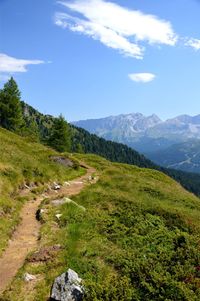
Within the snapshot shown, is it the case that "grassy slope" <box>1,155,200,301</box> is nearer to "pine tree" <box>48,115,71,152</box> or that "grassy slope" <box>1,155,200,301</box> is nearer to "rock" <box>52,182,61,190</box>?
"rock" <box>52,182,61,190</box>

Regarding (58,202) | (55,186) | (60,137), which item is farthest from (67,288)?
(60,137)

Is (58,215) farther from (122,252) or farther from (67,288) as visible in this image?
(67,288)

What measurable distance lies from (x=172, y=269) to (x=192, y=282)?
4.93 ft

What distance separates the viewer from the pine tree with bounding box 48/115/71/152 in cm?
10670

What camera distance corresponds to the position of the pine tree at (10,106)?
98.7 m

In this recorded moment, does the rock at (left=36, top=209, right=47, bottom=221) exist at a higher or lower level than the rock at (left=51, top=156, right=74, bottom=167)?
lower

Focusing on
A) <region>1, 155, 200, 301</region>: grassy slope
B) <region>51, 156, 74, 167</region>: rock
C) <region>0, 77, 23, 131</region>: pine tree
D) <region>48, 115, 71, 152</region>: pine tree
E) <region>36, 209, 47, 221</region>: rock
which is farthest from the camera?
<region>48, 115, 71, 152</region>: pine tree

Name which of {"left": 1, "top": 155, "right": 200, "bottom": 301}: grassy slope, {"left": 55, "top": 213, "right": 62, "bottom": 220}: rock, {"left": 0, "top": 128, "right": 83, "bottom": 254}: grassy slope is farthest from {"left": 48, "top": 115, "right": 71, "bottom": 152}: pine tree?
{"left": 55, "top": 213, "right": 62, "bottom": 220}: rock

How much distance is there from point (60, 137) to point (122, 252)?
87.9 m

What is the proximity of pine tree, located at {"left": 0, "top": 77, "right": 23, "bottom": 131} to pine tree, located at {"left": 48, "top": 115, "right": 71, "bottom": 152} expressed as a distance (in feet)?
36.7

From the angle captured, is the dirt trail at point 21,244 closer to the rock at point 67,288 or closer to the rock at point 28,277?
the rock at point 28,277

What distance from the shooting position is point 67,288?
16.8 meters

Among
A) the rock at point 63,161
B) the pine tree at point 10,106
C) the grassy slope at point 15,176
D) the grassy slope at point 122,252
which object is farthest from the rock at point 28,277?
the pine tree at point 10,106

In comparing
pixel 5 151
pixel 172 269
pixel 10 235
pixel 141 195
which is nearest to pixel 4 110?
pixel 5 151
